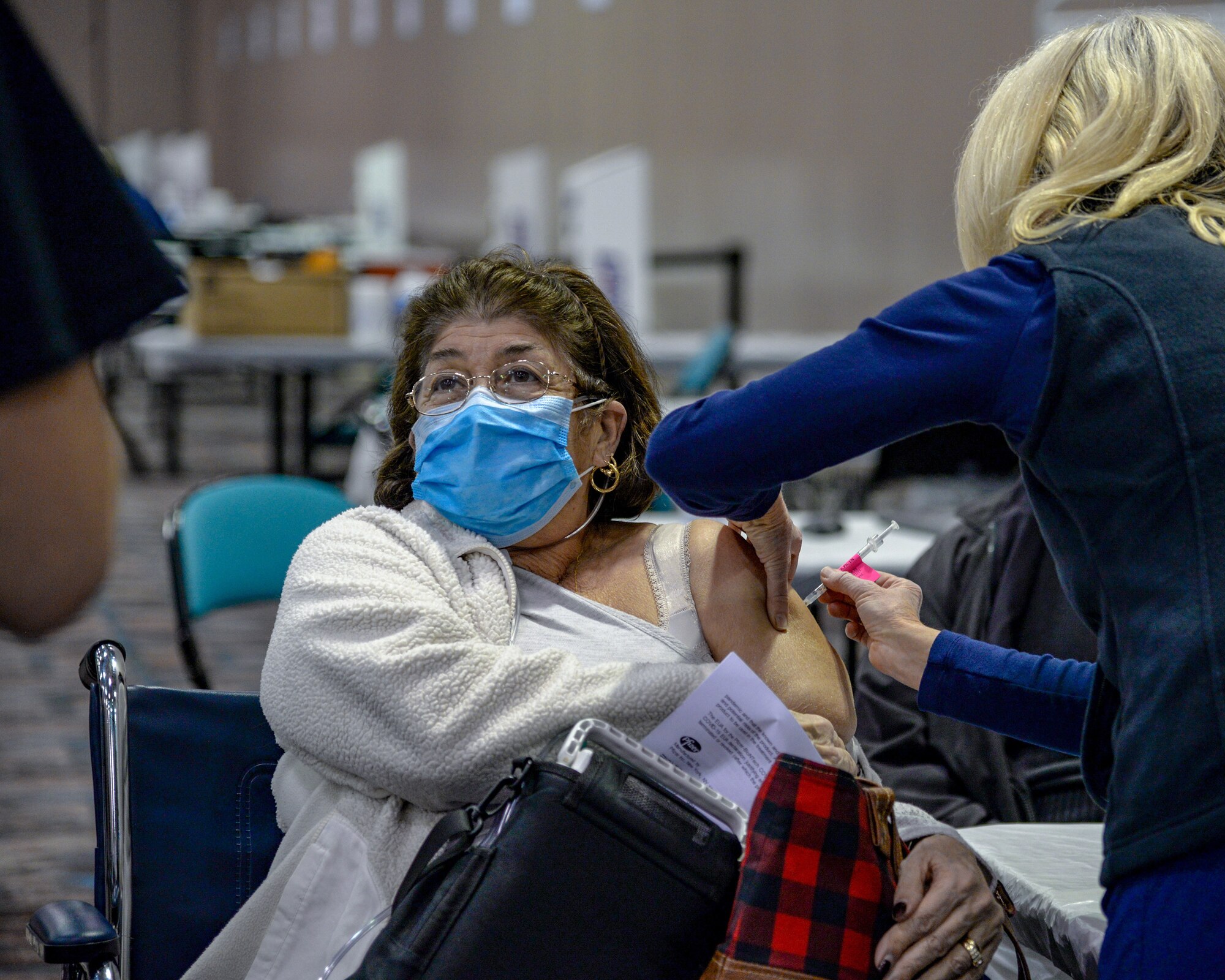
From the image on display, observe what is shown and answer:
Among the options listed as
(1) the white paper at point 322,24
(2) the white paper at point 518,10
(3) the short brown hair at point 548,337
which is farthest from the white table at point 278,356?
(1) the white paper at point 322,24

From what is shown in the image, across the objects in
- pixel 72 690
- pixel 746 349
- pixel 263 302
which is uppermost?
pixel 263 302

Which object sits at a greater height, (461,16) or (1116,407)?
(461,16)

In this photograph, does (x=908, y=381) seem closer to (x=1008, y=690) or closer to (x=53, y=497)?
(x=1008, y=690)

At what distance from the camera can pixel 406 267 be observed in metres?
11.0

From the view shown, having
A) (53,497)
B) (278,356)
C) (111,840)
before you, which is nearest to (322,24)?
(278,356)

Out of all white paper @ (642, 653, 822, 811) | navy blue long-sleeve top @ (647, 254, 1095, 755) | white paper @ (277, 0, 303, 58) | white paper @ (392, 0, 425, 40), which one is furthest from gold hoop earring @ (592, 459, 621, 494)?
white paper @ (277, 0, 303, 58)

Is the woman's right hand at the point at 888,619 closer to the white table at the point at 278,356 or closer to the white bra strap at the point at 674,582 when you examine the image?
the white bra strap at the point at 674,582

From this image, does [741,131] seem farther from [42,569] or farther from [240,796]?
[42,569]

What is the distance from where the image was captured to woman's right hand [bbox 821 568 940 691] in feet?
4.63

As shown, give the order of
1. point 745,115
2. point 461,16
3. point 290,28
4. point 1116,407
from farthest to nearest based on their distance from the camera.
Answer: point 290,28 → point 461,16 → point 745,115 → point 1116,407

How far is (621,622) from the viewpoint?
165 cm

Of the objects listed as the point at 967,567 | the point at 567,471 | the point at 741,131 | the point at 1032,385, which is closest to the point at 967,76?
the point at 741,131

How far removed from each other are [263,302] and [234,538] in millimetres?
4743

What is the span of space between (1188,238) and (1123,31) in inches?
9.6
